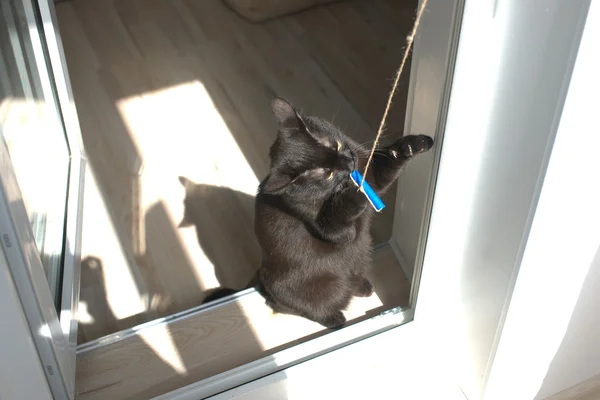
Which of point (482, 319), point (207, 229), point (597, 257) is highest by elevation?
point (597, 257)

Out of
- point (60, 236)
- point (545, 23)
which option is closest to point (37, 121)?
point (60, 236)

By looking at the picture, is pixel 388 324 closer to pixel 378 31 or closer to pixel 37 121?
pixel 37 121

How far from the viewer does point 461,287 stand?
4.11 ft

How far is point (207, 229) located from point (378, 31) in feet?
3.85

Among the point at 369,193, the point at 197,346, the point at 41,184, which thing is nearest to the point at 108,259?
the point at 41,184

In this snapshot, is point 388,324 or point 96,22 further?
point 96,22

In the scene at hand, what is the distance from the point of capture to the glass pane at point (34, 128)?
4.45 feet

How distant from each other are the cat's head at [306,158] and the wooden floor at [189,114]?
591mm

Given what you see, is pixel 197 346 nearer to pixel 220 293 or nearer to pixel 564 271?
pixel 220 293

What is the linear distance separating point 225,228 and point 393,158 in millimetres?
708

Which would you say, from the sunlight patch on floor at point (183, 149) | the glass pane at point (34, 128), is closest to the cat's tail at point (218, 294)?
the sunlight patch on floor at point (183, 149)

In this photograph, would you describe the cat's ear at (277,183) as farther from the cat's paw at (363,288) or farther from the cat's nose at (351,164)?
the cat's paw at (363,288)

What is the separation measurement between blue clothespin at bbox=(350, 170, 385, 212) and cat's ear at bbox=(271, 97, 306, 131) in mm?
134

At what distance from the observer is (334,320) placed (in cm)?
148
